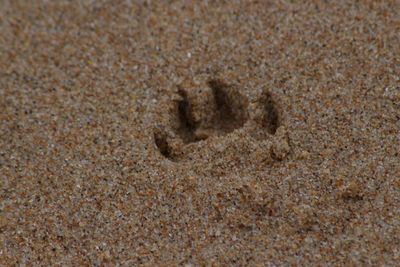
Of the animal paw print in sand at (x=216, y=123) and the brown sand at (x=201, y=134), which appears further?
the animal paw print in sand at (x=216, y=123)

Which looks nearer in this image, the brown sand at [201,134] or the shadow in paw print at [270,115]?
the brown sand at [201,134]

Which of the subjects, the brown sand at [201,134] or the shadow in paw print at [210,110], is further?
the shadow in paw print at [210,110]

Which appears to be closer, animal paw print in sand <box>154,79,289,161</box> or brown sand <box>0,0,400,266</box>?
brown sand <box>0,0,400,266</box>

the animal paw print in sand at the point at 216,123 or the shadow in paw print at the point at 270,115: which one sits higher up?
the shadow in paw print at the point at 270,115

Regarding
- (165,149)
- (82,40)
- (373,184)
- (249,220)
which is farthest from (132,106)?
(373,184)

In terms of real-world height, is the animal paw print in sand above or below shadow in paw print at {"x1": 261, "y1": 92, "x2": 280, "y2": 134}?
below

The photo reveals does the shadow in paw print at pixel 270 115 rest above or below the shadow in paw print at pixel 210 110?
above

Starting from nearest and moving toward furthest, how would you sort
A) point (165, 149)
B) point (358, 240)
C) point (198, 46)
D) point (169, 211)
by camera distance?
point (358, 240), point (169, 211), point (165, 149), point (198, 46)

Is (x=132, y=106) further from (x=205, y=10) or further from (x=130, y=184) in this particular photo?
(x=205, y=10)
